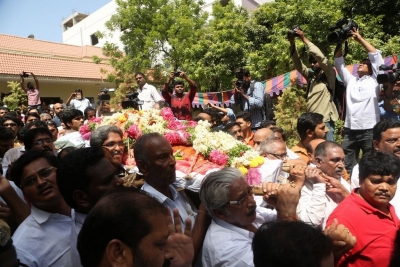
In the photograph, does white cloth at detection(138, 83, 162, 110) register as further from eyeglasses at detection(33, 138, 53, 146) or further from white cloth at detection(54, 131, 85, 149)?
eyeglasses at detection(33, 138, 53, 146)

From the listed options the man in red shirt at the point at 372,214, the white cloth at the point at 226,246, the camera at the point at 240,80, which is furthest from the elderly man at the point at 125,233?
the camera at the point at 240,80

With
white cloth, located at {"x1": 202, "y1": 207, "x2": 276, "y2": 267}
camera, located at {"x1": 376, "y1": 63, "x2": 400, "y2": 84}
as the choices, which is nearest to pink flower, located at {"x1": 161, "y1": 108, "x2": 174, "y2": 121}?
white cloth, located at {"x1": 202, "y1": 207, "x2": 276, "y2": 267}

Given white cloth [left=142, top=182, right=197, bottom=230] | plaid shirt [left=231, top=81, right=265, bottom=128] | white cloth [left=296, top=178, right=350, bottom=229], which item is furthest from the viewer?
plaid shirt [left=231, top=81, right=265, bottom=128]

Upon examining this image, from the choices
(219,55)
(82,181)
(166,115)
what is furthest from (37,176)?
(219,55)

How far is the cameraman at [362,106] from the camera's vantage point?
4.64 m

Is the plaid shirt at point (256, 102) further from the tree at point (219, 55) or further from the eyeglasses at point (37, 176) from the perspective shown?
the tree at point (219, 55)

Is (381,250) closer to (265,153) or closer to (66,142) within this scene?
(265,153)

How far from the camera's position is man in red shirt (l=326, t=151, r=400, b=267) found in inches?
84.0

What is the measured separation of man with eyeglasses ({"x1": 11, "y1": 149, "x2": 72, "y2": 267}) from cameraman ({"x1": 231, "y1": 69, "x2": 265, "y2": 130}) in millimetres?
4267

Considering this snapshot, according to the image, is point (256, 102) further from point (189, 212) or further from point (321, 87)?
point (189, 212)

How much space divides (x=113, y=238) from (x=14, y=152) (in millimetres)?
2983

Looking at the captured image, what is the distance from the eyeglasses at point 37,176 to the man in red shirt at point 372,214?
1.71 metres

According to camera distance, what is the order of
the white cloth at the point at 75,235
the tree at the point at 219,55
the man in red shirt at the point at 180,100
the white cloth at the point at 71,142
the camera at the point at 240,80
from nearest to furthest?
the white cloth at the point at 75,235 < the white cloth at the point at 71,142 < the man in red shirt at the point at 180,100 < the camera at the point at 240,80 < the tree at the point at 219,55

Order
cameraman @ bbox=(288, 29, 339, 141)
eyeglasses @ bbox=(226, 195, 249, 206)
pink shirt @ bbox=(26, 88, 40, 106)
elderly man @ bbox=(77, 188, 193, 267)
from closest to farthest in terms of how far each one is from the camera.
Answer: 1. elderly man @ bbox=(77, 188, 193, 267)
2. eyeglasses @ bbox=(226, 195, 249, 206)
3. cameraman @ bbox=(288, 29, 339, 141)
4. pink shirt @ bbox=(26, 88, 40, 106)
